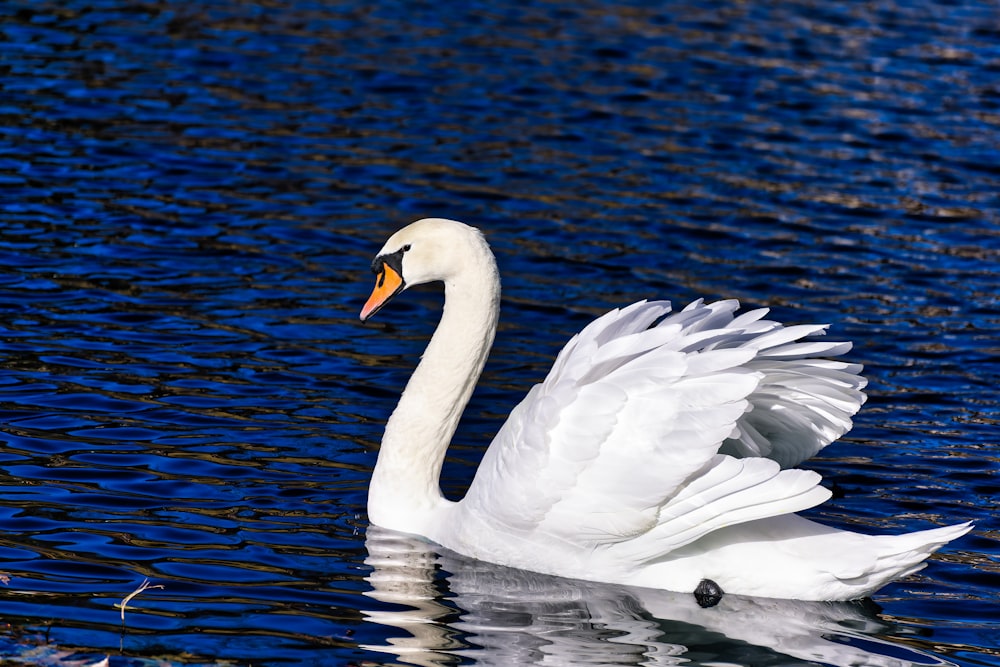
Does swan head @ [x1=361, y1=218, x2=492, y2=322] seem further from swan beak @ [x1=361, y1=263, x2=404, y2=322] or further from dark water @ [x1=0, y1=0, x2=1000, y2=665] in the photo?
dark water @ [x1=0, y1=0, x2=1000, y2=665]

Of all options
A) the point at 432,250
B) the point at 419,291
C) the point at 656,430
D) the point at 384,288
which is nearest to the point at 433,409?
the point at 384,288

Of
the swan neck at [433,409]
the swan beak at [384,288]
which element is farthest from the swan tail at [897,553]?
Answer: the swan beak at [384,288]

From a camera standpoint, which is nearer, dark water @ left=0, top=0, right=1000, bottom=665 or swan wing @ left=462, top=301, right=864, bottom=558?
swan wing @ left=462, top=301, right=864, bottom=558

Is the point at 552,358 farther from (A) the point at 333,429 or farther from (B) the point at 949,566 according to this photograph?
(B) the point at 949,566

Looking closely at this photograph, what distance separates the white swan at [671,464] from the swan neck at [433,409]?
46 mm

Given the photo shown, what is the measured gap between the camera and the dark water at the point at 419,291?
6629 millimetres

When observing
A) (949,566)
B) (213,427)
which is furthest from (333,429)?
(949,566)

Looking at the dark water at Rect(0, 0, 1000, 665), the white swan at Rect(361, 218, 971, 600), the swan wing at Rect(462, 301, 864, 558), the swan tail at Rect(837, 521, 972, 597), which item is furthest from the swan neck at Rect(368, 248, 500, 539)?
the swan tail at Rect(837, 521, 972, 597)

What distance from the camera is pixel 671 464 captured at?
6523 mm

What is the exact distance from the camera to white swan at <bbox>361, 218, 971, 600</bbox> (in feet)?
21.4

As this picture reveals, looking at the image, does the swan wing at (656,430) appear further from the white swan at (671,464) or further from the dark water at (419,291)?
the dark water at (419,291)

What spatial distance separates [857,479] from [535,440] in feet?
8.14

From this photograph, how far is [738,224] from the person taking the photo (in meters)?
13.2

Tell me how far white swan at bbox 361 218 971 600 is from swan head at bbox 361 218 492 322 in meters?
0.01
